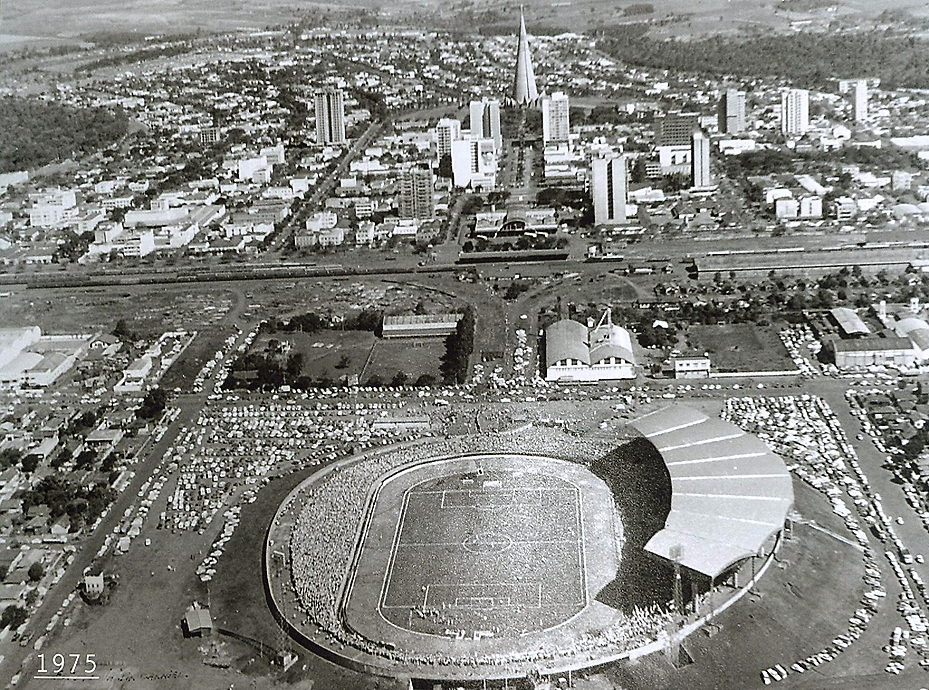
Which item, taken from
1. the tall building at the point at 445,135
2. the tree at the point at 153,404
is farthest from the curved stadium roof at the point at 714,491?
the tall building at the point at 445,135

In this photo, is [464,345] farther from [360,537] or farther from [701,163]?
[701,163]

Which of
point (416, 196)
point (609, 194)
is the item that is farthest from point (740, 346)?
point (416, 196)

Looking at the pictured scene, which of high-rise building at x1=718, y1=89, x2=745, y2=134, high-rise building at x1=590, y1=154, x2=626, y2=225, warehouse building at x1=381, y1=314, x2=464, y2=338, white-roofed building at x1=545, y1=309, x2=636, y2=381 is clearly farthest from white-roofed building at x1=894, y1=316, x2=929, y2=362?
high-rise building at x1=718, y1=89, x2=745, y2=134

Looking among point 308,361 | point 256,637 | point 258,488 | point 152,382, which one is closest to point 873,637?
point 256,637

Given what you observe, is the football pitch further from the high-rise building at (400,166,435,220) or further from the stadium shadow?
the high-rise building at (400,166,435,220)

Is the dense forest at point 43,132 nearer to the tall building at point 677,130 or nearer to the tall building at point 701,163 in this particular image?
the tall building at point 677,130

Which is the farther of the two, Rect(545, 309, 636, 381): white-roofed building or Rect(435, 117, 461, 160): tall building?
Rect(435, 117, 461, 160): tall building
